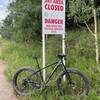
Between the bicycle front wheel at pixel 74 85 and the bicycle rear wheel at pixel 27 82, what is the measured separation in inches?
21.9

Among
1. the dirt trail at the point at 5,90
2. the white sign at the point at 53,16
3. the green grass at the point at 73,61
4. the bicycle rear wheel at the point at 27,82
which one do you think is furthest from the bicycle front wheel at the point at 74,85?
the white sign at the point at 53,16

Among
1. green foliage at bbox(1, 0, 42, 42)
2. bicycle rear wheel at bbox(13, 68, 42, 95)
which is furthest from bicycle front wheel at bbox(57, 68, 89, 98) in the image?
green foliage at bbox(1, 0, 42, 42)

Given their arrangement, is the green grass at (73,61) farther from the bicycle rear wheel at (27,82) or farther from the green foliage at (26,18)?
the green foliage at (26,18)

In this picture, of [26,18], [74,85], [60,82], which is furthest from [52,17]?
[26,18]

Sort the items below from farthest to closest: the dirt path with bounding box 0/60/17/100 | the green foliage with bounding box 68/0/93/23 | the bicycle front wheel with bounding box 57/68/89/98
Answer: the green foliage with bounding box 68/0/93/23 → the dirt path with bounding box 0/60/17/100 → the bicycle front wheel with bounding box 57/68/89/98

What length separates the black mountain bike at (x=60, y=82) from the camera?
744cm

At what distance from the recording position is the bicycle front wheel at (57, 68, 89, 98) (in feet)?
24.2

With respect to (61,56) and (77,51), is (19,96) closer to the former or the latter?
(61,56)

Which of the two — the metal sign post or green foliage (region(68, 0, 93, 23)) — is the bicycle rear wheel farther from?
green foliage (region(68, 0, 93, 23))

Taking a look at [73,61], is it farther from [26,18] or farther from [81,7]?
[26,18]

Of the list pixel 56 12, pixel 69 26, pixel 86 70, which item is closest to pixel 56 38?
pixel 69 26

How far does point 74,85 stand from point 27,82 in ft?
3.93

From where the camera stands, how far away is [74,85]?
758 cm

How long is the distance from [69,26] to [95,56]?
20.3 ft
